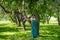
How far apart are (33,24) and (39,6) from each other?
34.1 feet

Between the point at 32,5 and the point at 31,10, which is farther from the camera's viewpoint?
the point at 31,10

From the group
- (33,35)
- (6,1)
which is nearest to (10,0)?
(6,1)

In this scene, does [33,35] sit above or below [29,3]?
below

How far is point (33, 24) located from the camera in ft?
59.2

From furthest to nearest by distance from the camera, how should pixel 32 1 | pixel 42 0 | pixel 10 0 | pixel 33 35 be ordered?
1. pixel 33 35
2. pixel 42 0
3. pixel 10 0
4. pixel 32 1

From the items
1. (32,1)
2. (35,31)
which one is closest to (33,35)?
(35,31)

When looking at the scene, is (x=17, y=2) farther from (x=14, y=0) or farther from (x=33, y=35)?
(x=33, y=35)

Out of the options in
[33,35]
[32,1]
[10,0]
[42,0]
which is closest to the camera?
[32,1]

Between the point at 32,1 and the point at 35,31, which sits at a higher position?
the point at 32,1

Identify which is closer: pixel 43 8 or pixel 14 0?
pixel 14 0

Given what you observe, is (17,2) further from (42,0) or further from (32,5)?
(42,0)

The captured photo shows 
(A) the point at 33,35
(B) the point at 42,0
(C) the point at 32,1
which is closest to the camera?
(C) the point at 32,1

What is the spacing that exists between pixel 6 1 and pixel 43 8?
1.39 m

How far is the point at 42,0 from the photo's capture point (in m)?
8.02
